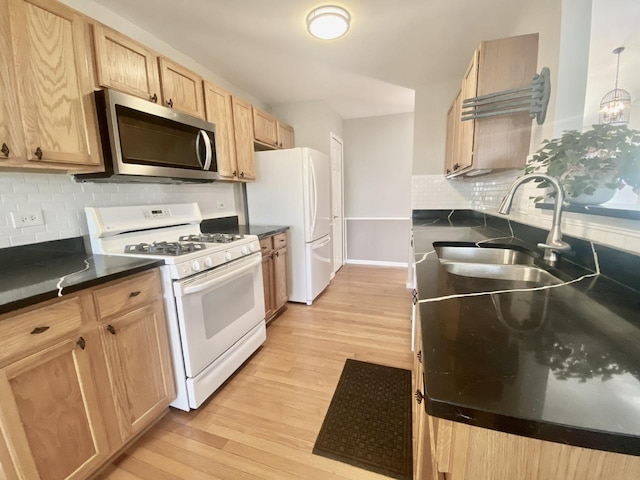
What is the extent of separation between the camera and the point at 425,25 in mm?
1879

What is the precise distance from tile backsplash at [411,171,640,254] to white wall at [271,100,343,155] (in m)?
1.31

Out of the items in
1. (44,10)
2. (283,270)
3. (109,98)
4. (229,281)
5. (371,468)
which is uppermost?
(44,10)

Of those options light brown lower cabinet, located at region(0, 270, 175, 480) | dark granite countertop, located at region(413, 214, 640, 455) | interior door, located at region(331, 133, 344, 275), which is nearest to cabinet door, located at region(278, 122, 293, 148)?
interior door, located at region(331, 133, 344, 275)

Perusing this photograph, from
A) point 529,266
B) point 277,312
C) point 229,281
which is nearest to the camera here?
point 529,266

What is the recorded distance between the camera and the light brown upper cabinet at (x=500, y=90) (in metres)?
1.64

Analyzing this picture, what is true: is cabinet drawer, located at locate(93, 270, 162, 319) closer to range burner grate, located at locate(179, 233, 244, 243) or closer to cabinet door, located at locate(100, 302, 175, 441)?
cabinet door, located at locate(100, 302, 175, 441)

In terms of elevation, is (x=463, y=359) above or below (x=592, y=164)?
below

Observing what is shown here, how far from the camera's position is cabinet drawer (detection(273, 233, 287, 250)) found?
259cm

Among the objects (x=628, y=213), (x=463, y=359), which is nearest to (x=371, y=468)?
(x=463, y=359)

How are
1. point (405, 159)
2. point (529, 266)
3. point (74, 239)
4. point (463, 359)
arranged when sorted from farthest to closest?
point (405, 159) < point (74, 239) < point (529, 266) < point (463, 359)

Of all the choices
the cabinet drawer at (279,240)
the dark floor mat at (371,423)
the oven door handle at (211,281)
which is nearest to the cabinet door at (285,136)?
the cabinet drawer at (279,240)

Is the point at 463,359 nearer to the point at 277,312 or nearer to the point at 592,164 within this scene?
the point at 592,164

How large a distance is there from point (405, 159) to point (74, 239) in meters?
4.01

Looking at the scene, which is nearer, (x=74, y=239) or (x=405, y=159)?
(x=74, y=239)
